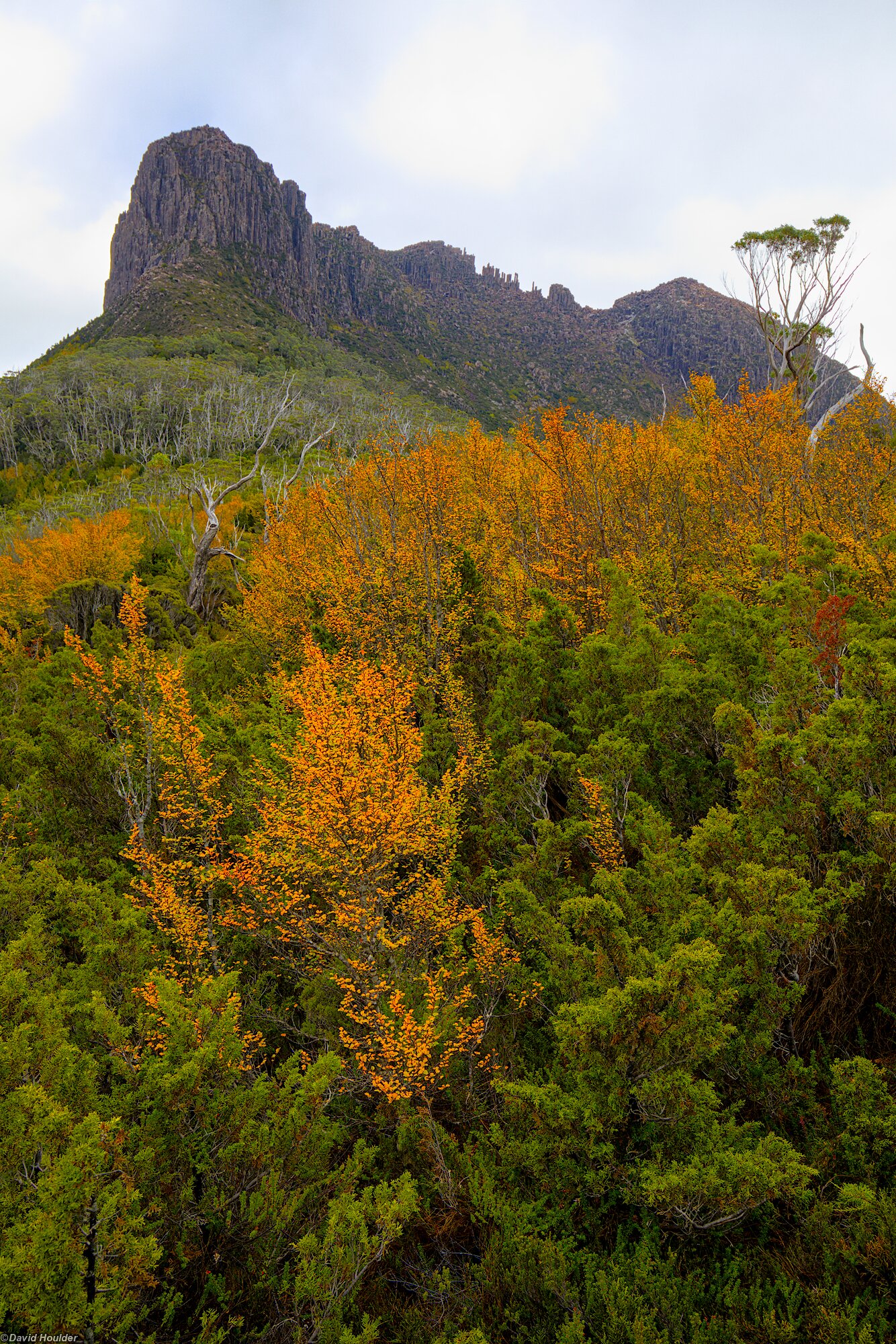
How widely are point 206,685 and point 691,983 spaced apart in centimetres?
1381

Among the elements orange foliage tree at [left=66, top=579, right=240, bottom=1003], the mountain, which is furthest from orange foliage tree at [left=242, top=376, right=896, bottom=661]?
the mountain


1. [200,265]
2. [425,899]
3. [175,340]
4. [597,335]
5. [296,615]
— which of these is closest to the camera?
[425,899]

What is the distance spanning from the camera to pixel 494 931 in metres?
7.64

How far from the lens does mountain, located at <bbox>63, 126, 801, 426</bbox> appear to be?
4510 inches

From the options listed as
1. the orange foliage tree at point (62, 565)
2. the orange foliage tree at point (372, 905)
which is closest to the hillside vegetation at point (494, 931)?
the orange foliage tree at point (372, 905)

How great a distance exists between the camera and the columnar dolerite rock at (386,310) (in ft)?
399

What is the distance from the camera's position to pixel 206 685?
15.6m

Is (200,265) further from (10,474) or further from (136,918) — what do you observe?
(136,918)

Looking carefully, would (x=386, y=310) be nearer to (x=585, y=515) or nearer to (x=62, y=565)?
A: (x=62, y=565)

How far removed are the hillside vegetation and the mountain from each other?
10137 centimetres

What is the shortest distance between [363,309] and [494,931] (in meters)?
168

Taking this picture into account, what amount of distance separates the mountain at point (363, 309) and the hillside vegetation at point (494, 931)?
101369 millimetres

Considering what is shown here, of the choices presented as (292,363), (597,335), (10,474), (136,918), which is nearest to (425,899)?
(136,918)

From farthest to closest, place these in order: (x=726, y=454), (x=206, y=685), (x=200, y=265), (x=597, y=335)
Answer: (x=597, y=335)
(x=200, y=265)
(x=206, y=685)
(x=726, y=454)
